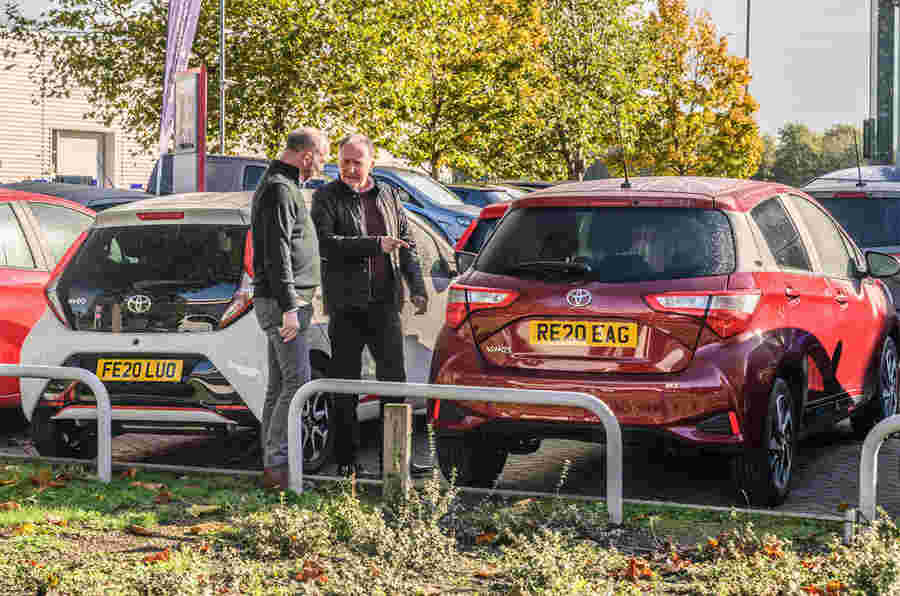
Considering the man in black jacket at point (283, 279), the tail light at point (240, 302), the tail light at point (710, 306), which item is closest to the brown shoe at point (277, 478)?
A: the man in black jacket at point (283, 279)

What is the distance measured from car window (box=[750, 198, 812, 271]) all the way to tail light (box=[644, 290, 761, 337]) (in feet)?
2.18

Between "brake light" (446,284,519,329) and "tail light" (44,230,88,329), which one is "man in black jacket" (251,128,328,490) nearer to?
"brake light" (446,284,519,329)

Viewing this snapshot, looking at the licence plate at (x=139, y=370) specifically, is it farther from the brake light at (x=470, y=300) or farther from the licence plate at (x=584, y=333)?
the licence plate at (x=584, y=333)

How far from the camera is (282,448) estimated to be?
21.4 feet

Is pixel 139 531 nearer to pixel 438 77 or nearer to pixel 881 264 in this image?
pixel 881 264

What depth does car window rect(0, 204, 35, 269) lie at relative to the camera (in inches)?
341

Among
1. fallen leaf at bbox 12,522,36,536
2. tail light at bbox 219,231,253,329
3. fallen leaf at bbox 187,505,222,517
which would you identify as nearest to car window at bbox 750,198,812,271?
tail light at bbox 219,231,253,329

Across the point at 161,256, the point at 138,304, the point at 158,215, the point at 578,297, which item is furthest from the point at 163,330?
the point at 578,297

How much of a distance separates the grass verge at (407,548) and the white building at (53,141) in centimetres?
3589

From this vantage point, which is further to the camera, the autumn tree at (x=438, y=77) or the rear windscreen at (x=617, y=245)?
the autumn tree at (x=438, y=77)

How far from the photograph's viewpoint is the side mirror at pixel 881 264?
26.7 ft

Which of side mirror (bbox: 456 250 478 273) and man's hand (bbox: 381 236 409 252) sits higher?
man's hand (bbox: 381 236 409 252)

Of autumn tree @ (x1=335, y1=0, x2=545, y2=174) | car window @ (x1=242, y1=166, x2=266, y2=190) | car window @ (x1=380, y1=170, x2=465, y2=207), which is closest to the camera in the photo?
car window @ (x1=242, y1=166, x2=266, y2=190)

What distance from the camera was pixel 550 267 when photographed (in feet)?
20.8
